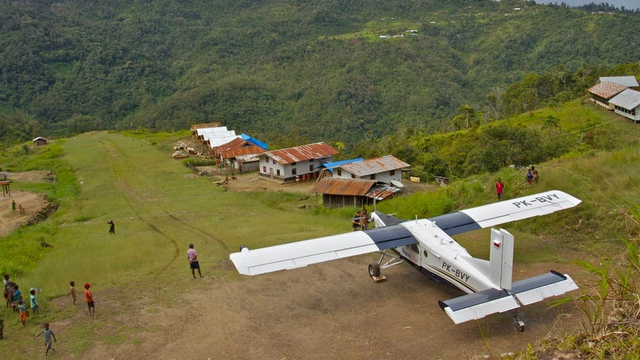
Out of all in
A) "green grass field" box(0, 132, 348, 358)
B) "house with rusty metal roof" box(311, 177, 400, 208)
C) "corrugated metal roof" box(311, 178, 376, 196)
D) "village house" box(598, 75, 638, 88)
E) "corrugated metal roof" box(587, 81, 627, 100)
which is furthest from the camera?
"village house" box(598, 75, 638, 88)

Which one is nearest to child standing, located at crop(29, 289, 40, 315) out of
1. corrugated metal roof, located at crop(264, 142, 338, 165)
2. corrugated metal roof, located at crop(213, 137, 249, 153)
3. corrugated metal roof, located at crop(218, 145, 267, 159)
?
corrugated metal roof, located at crop(264, 142, 338, 165)

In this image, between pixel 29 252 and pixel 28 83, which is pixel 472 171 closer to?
pixel 29 252

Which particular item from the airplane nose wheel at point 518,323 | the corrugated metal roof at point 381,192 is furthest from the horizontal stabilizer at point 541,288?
the corrugated metal roof at point 381,192

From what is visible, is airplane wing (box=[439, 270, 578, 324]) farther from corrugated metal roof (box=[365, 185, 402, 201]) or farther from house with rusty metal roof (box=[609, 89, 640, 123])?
house with rusty metal roof (box=[609, 89, 640, 123])

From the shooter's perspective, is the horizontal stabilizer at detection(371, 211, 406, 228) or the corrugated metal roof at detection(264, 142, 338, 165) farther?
the corrugated metal roof at detection(264, 142, 338, 165)

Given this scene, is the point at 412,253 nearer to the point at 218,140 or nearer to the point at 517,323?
the point at 517,323

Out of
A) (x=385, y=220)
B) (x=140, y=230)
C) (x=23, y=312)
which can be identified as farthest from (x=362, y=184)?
(x=23, y=312)
